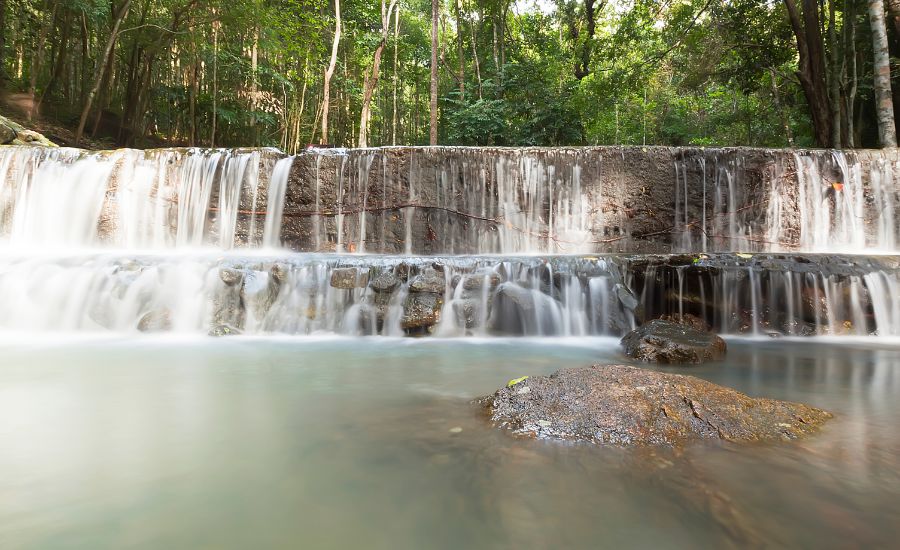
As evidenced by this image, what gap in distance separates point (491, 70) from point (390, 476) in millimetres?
18966

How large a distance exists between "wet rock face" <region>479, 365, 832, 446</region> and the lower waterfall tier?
3.46m

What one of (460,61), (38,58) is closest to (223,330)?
(38,58)

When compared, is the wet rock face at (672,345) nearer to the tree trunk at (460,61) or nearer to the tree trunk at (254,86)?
the tree trunk at (460,61)

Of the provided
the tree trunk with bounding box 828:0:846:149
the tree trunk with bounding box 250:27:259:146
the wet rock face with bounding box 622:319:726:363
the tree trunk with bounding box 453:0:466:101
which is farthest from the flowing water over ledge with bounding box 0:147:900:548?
the tree trunk with bounding box 453:0:466:101

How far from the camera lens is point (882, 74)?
373 inches

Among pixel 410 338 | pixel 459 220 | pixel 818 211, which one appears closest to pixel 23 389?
pixel 410 338

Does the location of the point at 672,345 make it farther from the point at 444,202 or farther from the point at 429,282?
the point at 444,202

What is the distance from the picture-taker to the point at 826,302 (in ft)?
20.3

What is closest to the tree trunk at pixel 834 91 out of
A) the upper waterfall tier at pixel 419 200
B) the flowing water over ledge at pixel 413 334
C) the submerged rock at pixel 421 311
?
the flowing water over ledge at pixel 413 334

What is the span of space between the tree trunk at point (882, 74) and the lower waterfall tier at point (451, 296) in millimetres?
5075

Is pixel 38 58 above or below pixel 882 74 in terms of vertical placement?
above

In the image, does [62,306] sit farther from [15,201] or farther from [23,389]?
[15,201]

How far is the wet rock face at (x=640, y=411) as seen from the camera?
2.37 metres

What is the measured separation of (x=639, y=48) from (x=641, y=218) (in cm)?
750
